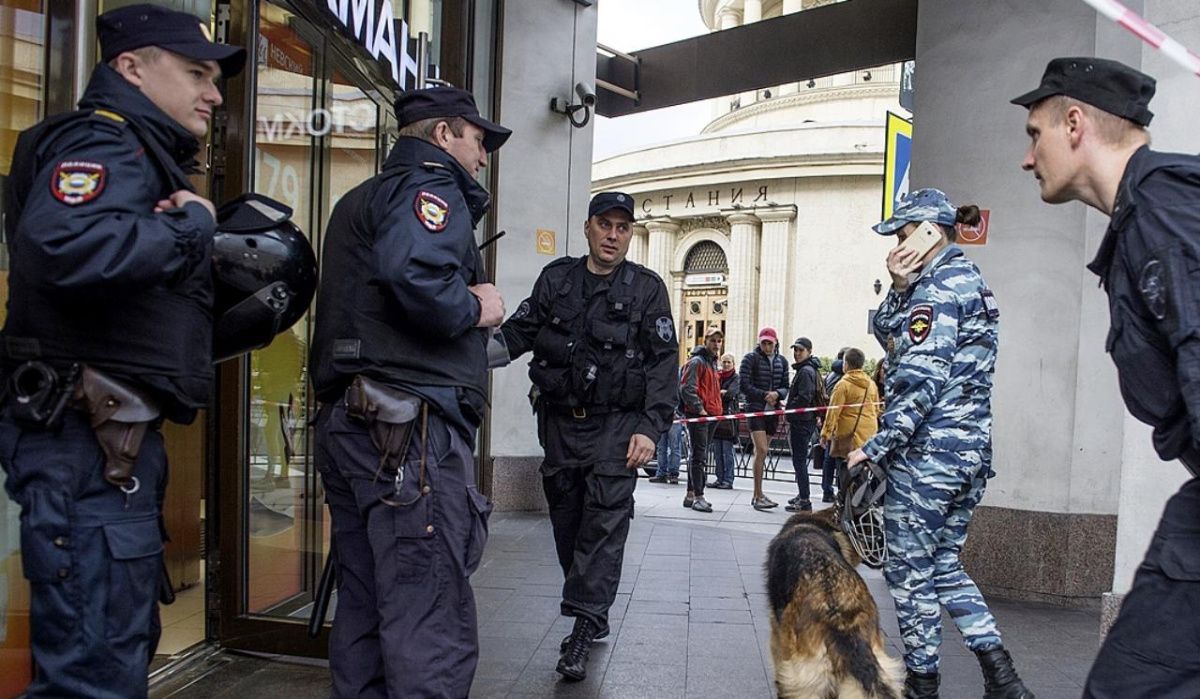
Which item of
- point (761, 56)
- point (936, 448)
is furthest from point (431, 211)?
point (761, 56)

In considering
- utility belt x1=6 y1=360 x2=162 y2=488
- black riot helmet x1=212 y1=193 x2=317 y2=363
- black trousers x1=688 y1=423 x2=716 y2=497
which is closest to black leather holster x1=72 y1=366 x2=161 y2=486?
utility belt x1=6 y1=360 x2=162 y2=488

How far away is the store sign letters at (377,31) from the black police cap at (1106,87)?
3374mm

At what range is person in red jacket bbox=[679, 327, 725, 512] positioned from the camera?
10.9 m

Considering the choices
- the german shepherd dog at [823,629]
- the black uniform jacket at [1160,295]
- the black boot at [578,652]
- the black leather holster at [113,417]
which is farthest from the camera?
the black boot at [578,652]

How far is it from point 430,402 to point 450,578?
52 centimetres

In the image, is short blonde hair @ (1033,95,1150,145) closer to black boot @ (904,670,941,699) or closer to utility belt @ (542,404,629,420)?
black boot @ (904,670,941,699)

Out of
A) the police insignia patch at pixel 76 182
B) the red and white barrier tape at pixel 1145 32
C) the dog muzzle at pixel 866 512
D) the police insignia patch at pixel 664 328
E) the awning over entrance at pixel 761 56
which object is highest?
the awning over entrance at pixel 761 56

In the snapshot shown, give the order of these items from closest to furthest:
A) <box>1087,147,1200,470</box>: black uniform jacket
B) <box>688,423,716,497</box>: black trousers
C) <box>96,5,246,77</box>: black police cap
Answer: <box>1087,147,1200,470</box>: black uniform jacket < <box>96,5,246,77</box>: black police cap < <box>688,423,716,497</box>: black trousers

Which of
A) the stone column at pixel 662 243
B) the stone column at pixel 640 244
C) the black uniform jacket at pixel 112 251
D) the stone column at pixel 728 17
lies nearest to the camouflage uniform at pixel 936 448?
the black uniform jacket at pixel 112 251

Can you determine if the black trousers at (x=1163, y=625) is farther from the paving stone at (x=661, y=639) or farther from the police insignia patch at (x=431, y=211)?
the paving stone at (x=661, y=639)

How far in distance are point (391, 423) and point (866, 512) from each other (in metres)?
2.18

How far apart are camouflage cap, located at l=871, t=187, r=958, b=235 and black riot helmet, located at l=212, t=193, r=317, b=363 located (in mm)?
2537

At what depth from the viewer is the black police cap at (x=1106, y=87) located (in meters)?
2.22

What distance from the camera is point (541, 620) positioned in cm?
544
